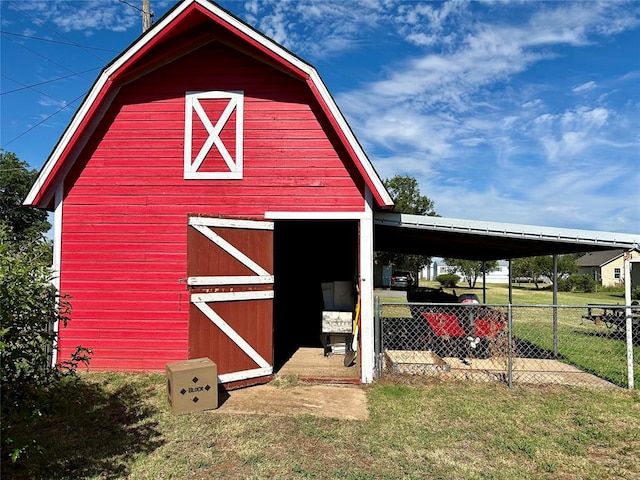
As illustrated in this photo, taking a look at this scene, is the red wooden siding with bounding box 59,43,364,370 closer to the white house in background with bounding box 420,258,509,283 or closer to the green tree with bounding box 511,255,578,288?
the green tree with bounding box 511,255,578,288

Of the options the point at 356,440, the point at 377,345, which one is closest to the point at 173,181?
the point at 377,345

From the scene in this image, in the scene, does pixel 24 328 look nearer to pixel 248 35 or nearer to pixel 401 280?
pixel 248 35

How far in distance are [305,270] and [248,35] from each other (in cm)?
811

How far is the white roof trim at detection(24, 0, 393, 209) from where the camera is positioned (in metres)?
6.52

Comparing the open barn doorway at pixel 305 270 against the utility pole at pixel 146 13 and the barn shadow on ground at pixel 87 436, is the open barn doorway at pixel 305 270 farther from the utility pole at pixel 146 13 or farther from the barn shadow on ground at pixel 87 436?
the utility pole at pixel 146 13

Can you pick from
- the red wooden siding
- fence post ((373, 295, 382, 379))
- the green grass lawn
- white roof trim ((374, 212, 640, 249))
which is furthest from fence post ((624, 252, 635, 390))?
the red wooden siding

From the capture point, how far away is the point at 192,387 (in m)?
5.37

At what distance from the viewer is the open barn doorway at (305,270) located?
11.0m

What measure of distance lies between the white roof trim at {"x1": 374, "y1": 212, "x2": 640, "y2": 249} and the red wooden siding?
4.48 ft

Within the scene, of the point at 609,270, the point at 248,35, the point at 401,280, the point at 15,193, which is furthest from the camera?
the point at 609,270

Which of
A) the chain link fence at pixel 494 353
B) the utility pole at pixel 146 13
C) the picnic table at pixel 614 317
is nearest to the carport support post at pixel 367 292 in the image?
the chain link fence at pixel 494 353

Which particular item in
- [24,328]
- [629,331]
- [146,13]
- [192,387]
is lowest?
[192,387]

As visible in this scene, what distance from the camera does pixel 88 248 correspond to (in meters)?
7.20

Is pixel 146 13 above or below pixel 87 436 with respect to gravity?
above
